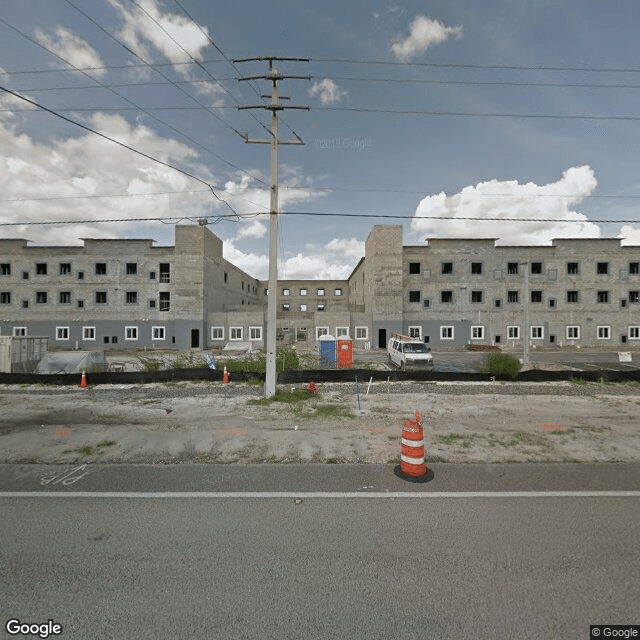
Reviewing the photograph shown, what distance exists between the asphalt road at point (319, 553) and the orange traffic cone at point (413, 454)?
281 millimetres

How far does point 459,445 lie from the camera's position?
7258 mm

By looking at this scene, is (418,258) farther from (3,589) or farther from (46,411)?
(3,589)

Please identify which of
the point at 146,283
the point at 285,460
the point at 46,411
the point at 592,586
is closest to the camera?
the point at 592,586

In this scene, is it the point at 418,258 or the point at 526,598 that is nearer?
the point at 526,598

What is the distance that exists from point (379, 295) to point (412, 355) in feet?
54.5

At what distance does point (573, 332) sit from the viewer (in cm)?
3588

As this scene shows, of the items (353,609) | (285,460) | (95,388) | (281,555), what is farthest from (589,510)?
(95,388)

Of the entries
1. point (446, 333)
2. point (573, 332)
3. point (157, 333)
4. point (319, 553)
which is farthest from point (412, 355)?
point (157, 333)

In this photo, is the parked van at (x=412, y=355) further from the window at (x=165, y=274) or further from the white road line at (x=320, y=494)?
the window at (x=165, y=274)

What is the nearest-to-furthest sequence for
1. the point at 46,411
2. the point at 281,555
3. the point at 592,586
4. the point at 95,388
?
the point at 592,586 → the point at 281,555 → the point at 46,411 → the point at 95,388

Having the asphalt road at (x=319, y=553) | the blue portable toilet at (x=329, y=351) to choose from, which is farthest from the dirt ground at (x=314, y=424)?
the blue portable toilet at (x=329, y=351)

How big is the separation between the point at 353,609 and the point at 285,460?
3.61 m

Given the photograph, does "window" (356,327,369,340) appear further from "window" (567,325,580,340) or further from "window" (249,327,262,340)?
"window" (567,325,580,340)

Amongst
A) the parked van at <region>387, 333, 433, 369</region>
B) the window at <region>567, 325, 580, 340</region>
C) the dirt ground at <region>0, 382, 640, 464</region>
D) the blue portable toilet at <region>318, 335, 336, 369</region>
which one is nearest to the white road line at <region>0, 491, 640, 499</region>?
the dirt ground at <region>0, 382, 640, 464</region>
